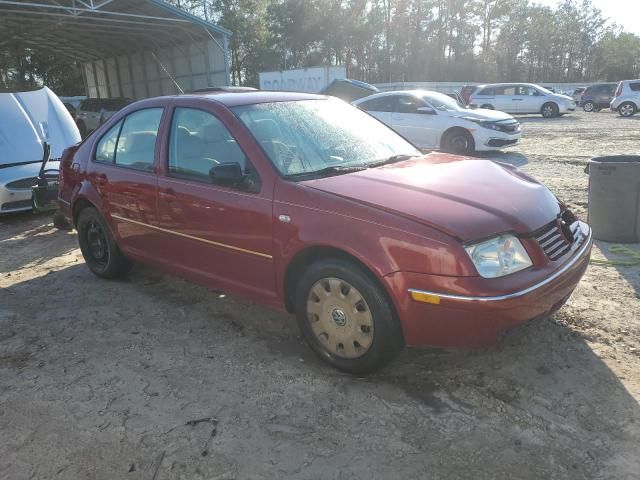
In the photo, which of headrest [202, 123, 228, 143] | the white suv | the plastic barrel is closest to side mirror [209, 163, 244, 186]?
headrest [202, 123, 228, 143]

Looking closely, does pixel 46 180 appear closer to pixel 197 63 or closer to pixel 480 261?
pixel 480 261

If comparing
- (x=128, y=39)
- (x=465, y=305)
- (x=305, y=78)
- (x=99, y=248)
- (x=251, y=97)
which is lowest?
(x=99, y=248)

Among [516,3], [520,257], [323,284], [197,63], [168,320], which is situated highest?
[516,3]

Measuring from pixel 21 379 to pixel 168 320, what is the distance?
3.60 ft

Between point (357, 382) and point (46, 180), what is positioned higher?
point (46, 180)

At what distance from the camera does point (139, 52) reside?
2441 cm

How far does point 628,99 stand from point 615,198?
2069 centimetres

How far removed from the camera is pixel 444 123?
37.3 ft

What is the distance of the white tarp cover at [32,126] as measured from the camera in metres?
7.68

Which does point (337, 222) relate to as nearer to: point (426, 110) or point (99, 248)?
point (99, 248)

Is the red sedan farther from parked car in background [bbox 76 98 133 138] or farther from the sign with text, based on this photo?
the sign with text

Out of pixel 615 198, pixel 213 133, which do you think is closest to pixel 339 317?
pixel 213 133

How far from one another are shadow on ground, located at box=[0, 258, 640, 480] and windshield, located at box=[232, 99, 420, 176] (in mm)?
1284

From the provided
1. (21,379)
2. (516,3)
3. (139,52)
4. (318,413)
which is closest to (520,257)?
(318,413)
